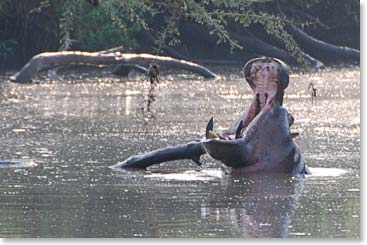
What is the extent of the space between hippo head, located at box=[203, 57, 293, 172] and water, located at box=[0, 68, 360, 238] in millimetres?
190

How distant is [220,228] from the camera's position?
8.18 m

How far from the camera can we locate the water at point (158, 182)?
830cm

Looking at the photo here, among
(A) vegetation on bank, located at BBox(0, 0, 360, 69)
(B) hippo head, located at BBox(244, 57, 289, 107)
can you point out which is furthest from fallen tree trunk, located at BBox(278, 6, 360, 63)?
(B) hippo head, located at BBox(244, 57, 289, 107)

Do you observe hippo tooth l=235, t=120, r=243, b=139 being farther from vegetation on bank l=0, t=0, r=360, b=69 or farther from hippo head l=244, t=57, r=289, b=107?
vegetation on bank l=0, t=0, r=360, b=69

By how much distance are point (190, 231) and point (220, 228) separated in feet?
0.74

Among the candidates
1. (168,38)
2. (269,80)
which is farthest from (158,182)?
(168,38)

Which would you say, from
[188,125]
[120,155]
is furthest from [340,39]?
[120,155]

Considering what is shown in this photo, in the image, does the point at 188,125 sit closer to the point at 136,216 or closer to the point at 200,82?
the point at 136,216

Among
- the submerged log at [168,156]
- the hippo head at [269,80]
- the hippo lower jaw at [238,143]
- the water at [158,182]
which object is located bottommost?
the water at [158,182]

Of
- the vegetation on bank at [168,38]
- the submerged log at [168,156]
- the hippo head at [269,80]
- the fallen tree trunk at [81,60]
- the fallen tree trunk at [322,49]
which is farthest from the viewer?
the fallen tree trunk at [322,49]

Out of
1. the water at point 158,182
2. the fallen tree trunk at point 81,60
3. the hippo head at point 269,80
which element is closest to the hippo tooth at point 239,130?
the hippo head at point 269,80

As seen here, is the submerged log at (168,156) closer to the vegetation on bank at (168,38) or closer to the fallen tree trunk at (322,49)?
the vegetation on bank at (168,38)

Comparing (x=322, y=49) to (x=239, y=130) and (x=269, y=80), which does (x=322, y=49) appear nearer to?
(x=269, y=80)

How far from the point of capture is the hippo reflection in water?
10.8 metres
